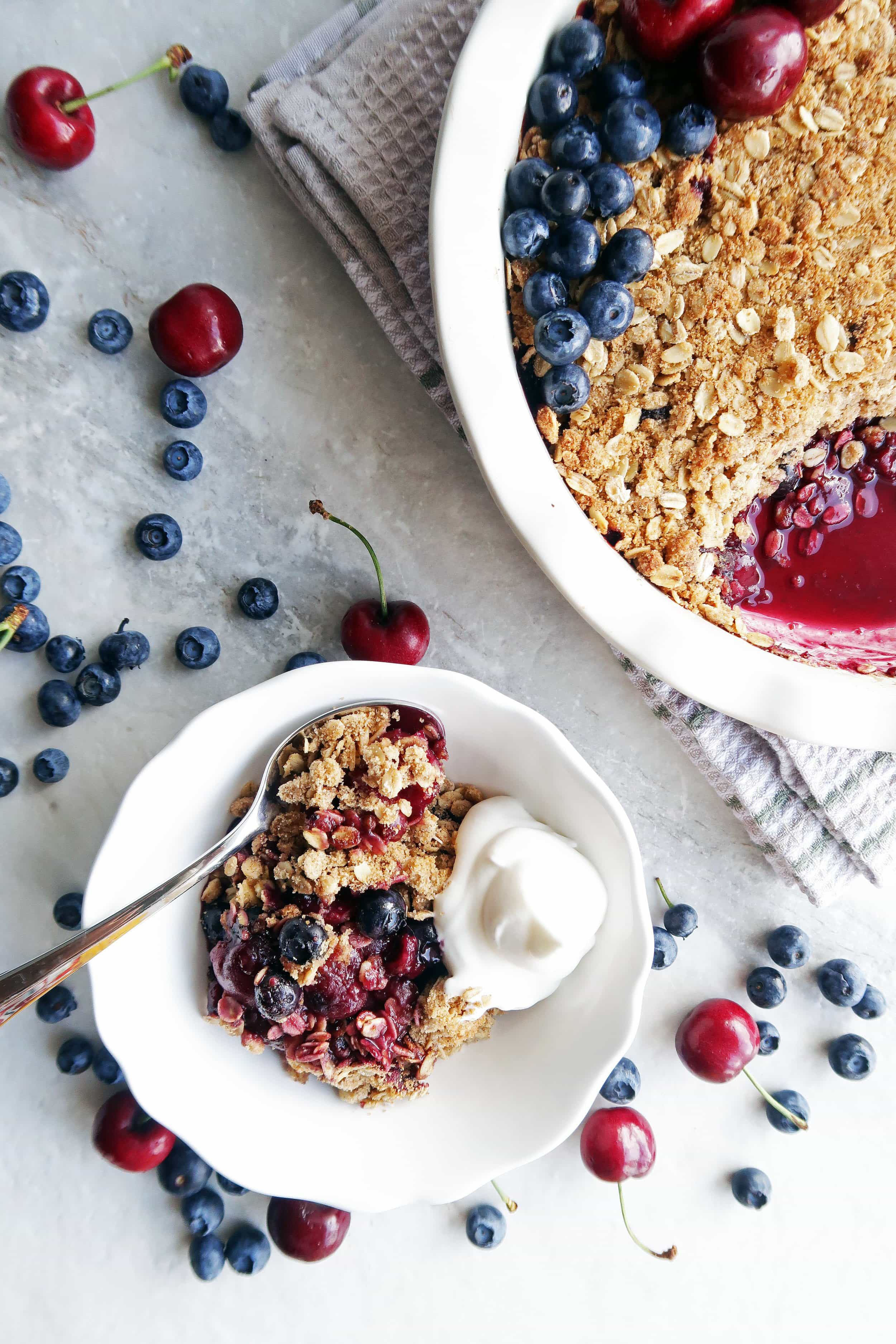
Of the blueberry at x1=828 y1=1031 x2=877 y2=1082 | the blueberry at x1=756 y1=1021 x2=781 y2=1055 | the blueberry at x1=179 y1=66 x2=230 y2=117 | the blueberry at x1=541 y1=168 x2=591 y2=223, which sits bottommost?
the blueberry at x1=828 y1=1031 x2=877 y2=1082

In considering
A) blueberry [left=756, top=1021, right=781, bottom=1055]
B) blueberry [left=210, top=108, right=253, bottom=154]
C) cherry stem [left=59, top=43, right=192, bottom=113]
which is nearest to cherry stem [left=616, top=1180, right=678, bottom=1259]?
blueberry [left=756, top=1021, right=781, bottom=1055]

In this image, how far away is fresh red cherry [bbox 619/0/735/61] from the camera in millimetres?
1216

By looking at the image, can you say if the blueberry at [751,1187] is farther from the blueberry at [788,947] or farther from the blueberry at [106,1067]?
the blueberry at [106,1067]

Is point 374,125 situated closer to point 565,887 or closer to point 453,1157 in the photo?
point 565,887

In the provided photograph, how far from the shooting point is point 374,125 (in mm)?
1464

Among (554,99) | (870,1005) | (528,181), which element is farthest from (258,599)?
(870,1005)

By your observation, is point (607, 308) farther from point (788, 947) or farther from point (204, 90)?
point (788, 947)

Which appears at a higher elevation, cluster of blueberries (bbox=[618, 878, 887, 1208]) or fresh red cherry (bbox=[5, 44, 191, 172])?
fresh red cherry (bbox=[5, 44, 191, 172])

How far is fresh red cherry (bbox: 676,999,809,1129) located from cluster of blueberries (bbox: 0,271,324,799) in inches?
40.1

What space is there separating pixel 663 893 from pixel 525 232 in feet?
3.84

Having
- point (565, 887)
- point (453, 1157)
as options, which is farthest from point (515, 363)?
point (453, 1157)

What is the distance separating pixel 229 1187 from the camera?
1.73 m

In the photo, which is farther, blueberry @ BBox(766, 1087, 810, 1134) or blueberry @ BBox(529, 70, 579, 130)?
blueberry @ BBox(766, 1087, 810, 1134)

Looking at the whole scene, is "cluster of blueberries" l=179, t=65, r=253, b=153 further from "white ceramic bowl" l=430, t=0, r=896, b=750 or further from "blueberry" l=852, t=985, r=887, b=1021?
"blueberry" l=852, t=985, r=887, b=1021
